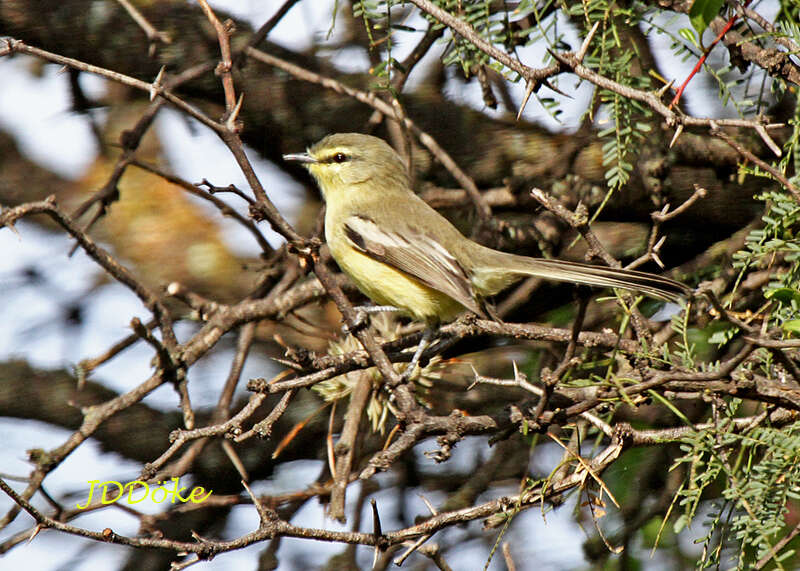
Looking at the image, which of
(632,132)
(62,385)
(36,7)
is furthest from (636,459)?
(36,7)

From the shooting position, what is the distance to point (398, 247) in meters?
3.99

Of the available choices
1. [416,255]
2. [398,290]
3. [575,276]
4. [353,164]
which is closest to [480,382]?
[575,276]

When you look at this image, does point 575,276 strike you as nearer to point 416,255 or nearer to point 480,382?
point 480,382

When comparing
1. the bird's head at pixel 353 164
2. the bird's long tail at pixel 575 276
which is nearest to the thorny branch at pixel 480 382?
the bird's long tail at pixel 575 276

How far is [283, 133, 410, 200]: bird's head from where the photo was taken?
4.43 metres

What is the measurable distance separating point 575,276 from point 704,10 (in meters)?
1.32

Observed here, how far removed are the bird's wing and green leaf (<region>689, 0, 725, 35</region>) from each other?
1.64m

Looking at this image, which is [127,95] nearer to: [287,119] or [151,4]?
[151,4]

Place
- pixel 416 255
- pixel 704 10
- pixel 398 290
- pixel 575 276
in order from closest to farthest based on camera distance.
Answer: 1. pixel 704 10
2. pixel 575 276
3. pixel 398 290
4. pixel 416 255

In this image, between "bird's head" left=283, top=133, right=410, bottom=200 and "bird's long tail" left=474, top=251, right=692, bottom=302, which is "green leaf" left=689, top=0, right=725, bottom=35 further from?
"bird's head" left=283, top=133, right=410, bottom=200

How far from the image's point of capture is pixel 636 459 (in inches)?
160

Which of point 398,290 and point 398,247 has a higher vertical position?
point 398,247

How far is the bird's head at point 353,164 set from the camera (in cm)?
443

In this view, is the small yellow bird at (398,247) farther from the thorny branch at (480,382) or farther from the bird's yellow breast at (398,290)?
the thorny branch at (480,382)
